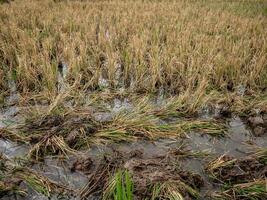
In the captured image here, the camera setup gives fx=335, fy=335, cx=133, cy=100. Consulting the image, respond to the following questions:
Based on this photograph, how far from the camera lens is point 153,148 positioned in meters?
3.06

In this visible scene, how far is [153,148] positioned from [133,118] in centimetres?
45

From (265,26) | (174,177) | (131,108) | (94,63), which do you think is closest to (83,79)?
(94,63)

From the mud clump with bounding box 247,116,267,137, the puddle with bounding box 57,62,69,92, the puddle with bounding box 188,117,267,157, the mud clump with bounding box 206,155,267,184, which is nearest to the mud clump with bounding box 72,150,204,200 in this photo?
the mud clump with bounding box 206,155,267,184

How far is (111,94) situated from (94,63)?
965 millimetres

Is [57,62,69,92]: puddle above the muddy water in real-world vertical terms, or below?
below

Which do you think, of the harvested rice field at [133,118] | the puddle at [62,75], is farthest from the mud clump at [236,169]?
the puddle at [62,75]

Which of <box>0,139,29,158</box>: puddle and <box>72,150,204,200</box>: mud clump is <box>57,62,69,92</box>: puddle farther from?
<box>72,150,204,200</box>: mud clump

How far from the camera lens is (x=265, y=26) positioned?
684 cm

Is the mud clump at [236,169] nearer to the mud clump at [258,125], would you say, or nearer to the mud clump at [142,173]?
the mud clump at [142,173]

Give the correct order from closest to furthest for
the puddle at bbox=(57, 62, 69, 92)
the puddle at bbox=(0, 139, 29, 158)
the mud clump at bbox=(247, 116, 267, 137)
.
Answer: the puddle at bbox=(0, 139, 29, 158)
the mud clump at bbox=(247, 116, 267, 137)
the puddle at bbox=(57, 62, 69, 92)

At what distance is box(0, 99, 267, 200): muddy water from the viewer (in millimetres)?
2627

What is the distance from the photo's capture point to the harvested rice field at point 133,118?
249 centimetres

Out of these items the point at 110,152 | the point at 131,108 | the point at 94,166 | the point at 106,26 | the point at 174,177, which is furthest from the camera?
the point at 106,26

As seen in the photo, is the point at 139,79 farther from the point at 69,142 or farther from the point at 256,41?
the point at 256,41
